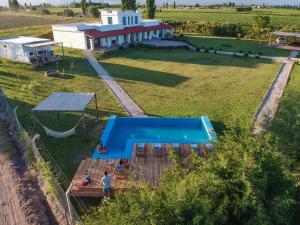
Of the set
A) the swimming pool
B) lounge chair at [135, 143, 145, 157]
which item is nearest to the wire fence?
the swimming pool

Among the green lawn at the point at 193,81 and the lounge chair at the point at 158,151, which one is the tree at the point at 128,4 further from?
the lounge chair at the point at 158,151

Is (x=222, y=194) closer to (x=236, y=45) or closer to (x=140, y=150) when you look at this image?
(x=140, y=150)

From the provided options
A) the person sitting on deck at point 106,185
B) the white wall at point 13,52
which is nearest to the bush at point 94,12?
the white wall at point 13,52

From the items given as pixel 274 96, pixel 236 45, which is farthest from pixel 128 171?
pixel 236 45

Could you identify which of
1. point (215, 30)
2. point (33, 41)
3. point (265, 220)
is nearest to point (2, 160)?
point (265, 220)

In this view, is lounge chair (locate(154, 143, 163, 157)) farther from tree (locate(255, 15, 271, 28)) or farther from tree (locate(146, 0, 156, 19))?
tree (locate(146, 0, 156, 19))

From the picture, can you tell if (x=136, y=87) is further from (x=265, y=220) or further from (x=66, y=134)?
(x=265, y=220)
